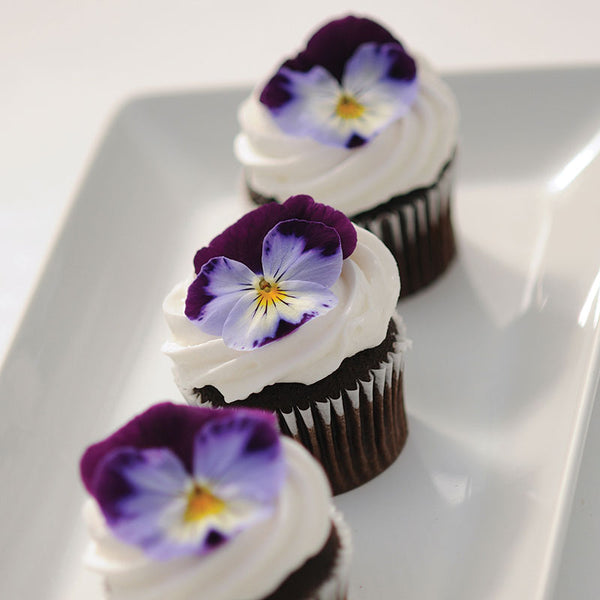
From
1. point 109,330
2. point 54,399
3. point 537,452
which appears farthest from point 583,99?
point 54,399

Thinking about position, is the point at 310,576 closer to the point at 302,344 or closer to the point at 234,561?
the point at 234,561

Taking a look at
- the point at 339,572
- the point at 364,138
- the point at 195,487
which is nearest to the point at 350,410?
the point at 339,572

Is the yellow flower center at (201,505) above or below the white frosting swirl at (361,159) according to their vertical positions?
above

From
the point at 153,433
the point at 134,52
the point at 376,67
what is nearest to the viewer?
the point at 153,433

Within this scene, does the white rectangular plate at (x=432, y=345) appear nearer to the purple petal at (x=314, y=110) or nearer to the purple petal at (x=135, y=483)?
the purple petal at (x=314, y=110)

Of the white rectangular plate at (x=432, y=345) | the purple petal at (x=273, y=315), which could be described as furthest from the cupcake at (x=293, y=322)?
the white rectangular plate at (x=432, y=345)

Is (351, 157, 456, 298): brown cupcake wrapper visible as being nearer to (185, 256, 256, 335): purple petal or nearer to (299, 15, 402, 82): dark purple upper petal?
(299, 15, 402, 82): dark purple upper petal
